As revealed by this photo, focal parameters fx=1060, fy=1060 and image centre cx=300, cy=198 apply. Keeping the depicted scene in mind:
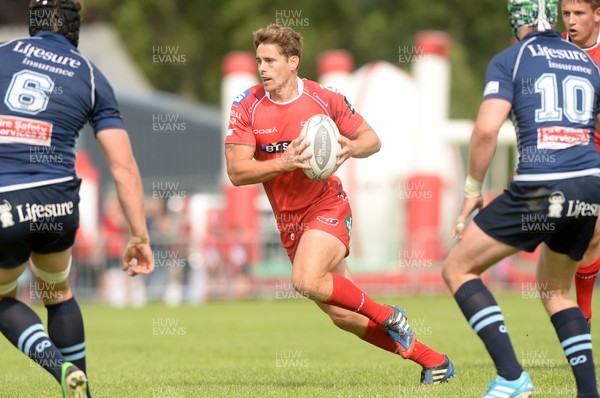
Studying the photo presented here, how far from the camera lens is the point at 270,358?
10453 mm

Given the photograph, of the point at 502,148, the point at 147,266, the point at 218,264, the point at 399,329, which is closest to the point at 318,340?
the point at 399,329

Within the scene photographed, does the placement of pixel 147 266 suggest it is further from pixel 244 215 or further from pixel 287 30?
pixel 244 215

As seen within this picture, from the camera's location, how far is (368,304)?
743cm

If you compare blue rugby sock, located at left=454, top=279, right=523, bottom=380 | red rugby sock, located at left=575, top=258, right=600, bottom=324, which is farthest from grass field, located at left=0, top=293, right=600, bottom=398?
blue rugby sock, located at left=454, top=279, right=523, bottom=380

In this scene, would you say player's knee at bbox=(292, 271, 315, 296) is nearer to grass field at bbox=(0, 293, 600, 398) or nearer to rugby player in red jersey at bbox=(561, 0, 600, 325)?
grass field at bbox=(0, 293, 600, 398)

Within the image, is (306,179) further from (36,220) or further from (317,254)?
(36,220)

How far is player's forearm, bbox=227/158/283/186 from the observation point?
7.23m

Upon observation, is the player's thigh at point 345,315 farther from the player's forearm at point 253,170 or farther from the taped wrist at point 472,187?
the taped wrist at point 472,187

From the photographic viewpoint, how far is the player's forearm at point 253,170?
7230 millimetres

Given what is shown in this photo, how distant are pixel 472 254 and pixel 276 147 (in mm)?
2096

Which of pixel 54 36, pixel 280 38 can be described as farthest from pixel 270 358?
pixel 54 36

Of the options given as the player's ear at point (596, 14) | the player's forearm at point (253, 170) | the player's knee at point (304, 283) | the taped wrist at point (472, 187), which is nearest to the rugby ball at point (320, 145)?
the player's forearm at point (253, 170)

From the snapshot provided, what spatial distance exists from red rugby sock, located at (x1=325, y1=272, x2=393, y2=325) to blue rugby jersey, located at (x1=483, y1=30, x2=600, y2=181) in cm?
171

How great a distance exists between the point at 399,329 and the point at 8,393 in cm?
288
